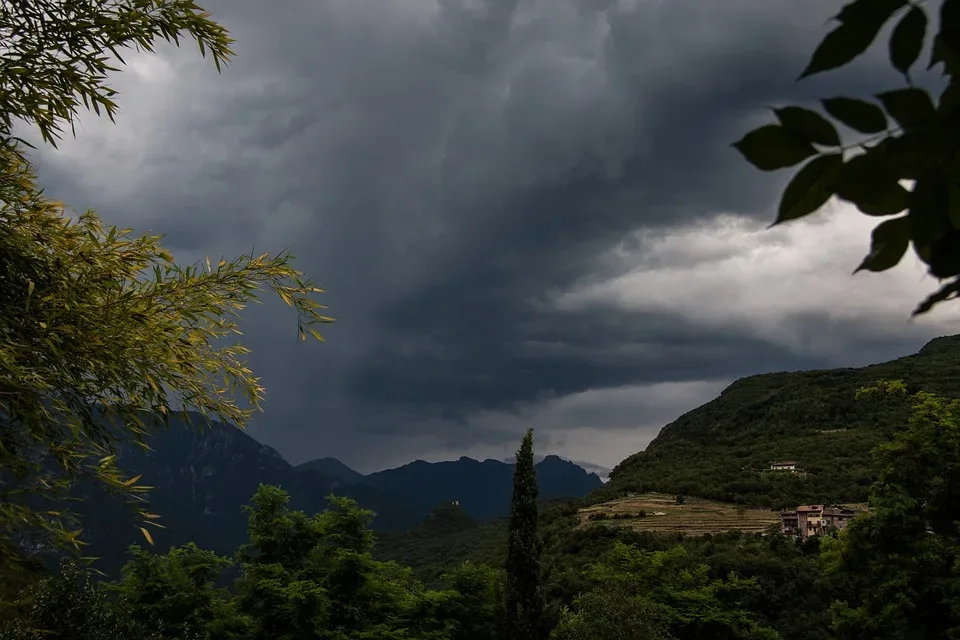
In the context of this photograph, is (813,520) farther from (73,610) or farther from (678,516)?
(73,610)

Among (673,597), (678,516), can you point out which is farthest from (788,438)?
(673,597)

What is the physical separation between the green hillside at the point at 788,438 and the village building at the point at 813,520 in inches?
213

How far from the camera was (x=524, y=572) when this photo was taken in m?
24.0

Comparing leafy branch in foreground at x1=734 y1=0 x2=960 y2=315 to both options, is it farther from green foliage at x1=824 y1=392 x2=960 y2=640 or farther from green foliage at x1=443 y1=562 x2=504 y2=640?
green foliage at x1=443 y1=562 x2=504 y2=640

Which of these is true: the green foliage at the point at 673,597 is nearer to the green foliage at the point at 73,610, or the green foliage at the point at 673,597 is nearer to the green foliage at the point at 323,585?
the green foliage at the point at 323,585

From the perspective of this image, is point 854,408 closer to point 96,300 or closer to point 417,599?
point 417,599

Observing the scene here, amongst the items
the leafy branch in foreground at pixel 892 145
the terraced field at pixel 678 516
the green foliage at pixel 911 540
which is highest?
the leafy branch in foreground at pixel 892 145

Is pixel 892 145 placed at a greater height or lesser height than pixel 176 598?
greater

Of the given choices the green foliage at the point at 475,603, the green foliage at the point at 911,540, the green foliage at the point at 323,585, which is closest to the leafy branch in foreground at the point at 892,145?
the green foliage at the point at 911,540

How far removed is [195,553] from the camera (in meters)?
23.0

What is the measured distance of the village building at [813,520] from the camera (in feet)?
97.7

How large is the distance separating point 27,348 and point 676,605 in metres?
22.7

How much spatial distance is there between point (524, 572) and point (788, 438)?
136 ft

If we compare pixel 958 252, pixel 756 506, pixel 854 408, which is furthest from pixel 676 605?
pixel 854 408
